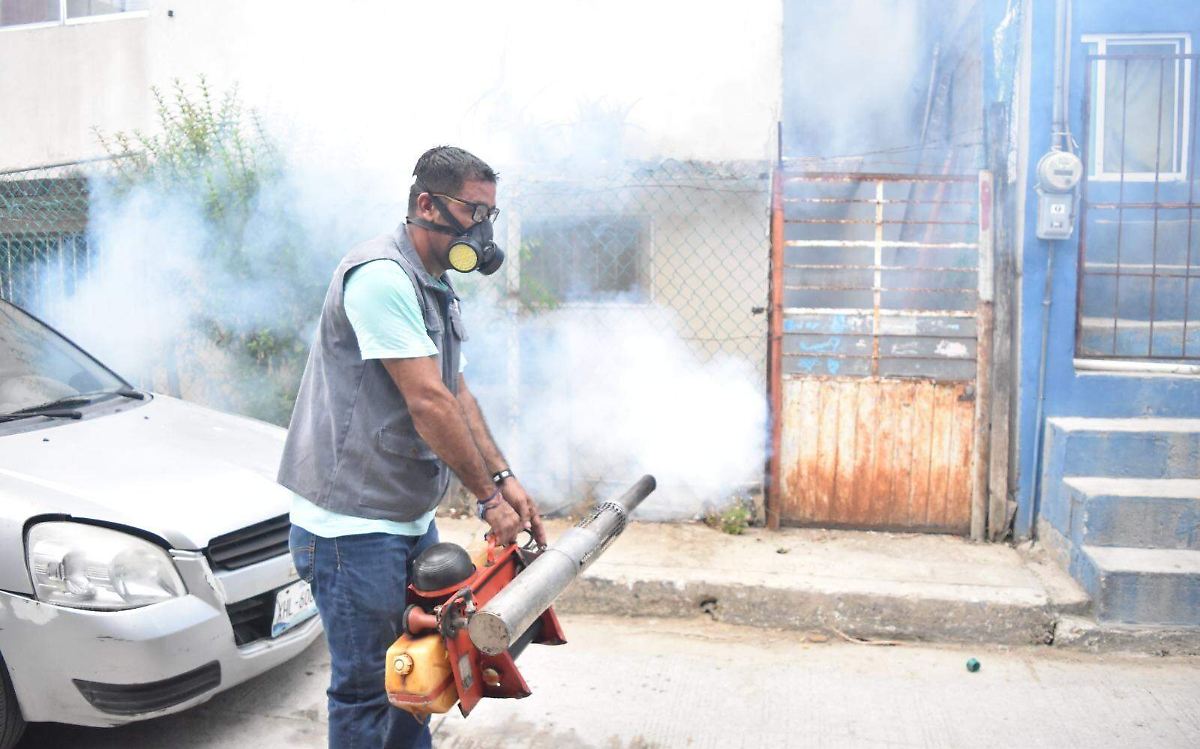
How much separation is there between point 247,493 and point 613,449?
2616 millimetres

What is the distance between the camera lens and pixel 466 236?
2.57 metres

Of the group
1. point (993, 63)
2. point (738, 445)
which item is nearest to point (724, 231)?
point (738, 445)

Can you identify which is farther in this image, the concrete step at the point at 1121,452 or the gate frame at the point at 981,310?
the gate frame at the point at 981,310

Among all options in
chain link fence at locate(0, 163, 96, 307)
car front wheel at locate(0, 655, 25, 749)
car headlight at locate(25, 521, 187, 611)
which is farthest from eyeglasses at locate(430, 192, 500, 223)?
chain link fence at locate(0, 163, 96, 307)

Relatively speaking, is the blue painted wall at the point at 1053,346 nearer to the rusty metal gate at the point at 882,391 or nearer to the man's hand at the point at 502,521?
the rusty metal gate at the point at 882,391

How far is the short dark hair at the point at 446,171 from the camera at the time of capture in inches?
99.3

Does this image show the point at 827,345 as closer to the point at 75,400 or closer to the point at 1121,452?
the point at 1121,452

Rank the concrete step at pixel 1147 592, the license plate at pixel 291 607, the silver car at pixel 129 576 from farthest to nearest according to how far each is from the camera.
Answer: the concrete step at pixel 1147 592
the license plate at pixel 291 607
the silver car at pixel 129 576

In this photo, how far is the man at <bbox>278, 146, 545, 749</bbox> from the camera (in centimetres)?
234

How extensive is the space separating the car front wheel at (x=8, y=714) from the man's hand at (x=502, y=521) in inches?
70.8

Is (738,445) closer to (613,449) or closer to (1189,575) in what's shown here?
(613,449)

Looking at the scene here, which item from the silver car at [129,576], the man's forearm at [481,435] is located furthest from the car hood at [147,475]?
the man's forearm at [481,435]

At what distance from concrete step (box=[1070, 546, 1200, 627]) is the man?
3139 mm

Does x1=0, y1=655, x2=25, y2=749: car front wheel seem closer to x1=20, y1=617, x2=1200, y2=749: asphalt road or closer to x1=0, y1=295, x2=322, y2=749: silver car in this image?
x1=0, y1=295, x2=322, y2=749: silver car
